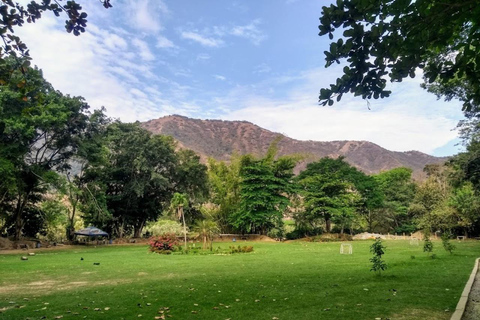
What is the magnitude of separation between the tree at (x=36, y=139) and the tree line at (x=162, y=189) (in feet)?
0.27

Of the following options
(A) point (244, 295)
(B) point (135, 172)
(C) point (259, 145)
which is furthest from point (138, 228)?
(C) point (259, 145)

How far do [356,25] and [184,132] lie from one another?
109 m

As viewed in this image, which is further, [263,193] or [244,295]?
[263,193]

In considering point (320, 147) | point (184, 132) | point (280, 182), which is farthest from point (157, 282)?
point (320, 147)

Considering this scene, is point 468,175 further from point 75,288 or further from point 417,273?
point 75,288

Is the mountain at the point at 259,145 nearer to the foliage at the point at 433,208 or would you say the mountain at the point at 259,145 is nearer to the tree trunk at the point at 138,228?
the tree trunk at the point at 138,228

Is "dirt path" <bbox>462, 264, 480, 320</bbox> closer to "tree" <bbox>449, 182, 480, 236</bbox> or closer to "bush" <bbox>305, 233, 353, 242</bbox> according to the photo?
"tree" <bbox>449, 182, 480, 236</bbox>

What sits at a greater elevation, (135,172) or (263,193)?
(135,172)

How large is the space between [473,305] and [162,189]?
3115 centimetres

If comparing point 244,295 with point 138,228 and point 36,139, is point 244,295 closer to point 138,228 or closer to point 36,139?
point 36,139

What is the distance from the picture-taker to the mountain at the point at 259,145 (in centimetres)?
10694

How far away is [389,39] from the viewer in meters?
3.09

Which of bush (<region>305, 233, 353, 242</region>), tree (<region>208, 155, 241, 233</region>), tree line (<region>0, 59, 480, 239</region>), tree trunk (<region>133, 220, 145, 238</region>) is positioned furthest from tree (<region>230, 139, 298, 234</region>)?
tree trunk (<region>133, 220, 145, 238</region>)

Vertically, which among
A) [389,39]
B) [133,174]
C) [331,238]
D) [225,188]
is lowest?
[331,238]
